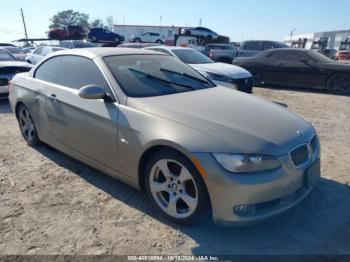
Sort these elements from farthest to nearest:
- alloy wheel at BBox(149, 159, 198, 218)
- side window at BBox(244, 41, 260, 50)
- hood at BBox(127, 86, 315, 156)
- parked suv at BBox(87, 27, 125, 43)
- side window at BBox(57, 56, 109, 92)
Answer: parked suv at BBox(87, 27, 125, 43)
side window at BBox(244, 41, 260, 50)
side window at BBox(57, 56, 109, 92)
alloy wheel at BBox(149, 159, 198, 218)
hood at BBox(127, 86, 315, 156)

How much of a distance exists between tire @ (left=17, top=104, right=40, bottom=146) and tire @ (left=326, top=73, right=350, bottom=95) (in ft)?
30.3

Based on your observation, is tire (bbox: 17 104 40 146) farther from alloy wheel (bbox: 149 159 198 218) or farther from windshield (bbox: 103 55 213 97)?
alloy wheel (bbox: 149 159 198 218)

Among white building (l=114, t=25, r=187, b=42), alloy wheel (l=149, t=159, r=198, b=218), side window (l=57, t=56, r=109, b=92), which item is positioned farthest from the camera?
white building (l=114, t=25, r=187, b=42)

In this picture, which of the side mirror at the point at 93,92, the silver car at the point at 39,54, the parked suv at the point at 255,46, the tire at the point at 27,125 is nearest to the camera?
the side mirror at the point at 93,92

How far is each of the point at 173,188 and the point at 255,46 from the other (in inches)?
579

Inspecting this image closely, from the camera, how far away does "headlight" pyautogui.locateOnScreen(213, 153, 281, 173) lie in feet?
8.00

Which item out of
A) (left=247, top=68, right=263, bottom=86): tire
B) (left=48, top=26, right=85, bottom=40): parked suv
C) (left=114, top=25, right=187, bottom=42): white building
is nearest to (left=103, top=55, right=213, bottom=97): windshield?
(left=247, top=68, right=263, bottom=86): tire

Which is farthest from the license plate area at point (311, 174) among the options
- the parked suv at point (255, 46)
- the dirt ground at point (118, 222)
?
the parked suv at point (255, 46)

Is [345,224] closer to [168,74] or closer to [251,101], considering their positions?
[251,101]

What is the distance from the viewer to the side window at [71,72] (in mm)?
3475

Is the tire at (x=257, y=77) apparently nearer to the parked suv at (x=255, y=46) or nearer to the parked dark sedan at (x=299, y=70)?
the parked dark sedan at (x=299, y=70)

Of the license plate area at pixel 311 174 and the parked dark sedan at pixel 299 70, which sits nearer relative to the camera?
the license plate area at pixel 311 174

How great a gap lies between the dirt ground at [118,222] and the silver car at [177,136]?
265 millimetres

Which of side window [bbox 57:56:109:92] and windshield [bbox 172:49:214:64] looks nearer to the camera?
side window [bbox 57:56:109:92]
